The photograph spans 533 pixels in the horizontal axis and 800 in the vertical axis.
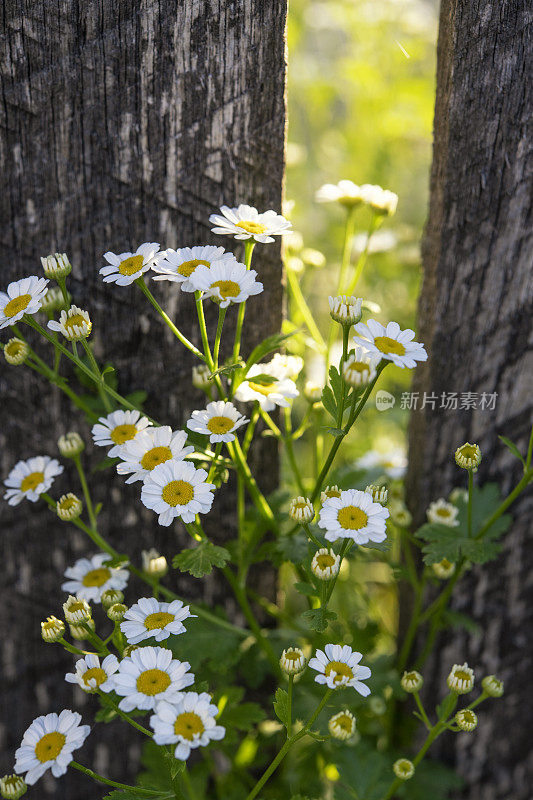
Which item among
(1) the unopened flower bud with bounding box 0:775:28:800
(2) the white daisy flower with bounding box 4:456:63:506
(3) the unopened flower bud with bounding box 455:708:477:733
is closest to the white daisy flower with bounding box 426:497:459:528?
(3) the unopened flower bud with bounding box 455:708:477:733

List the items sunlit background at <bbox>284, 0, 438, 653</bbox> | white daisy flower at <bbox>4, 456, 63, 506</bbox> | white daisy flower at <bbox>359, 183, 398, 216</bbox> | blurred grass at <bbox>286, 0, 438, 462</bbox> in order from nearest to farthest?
white daisy flower at <bbox>4, 456, 63, 506</bbox>, white daisy flower at <bbox>359, 183, 398, 216</bbox>, sunlit background at <bbox>284, 0, 438, 653</bbox>, blurred grass at <bbox>286, 0, 438, 462</bbox>

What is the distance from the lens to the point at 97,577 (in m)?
1.09

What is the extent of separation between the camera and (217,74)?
102 centimetres

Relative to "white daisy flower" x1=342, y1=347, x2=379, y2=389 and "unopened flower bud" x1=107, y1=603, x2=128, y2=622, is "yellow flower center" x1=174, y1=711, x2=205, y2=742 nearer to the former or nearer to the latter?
"unopened flower bud" x1=107, y1=603, x2=128, y2=622

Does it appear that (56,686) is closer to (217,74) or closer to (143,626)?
(143,626)

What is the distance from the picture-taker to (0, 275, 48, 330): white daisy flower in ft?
2.92

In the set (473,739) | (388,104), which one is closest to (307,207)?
(388,104)

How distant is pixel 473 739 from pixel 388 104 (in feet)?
7.02

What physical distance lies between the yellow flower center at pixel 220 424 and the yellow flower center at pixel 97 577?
1.14 ft

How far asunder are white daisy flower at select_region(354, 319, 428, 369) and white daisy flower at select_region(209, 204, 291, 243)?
18cm

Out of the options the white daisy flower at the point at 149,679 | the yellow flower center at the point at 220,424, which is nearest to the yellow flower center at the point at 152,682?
the white daisy flower at the point at 149,679

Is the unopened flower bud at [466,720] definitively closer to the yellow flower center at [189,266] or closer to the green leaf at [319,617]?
the green leaf at [319,617]

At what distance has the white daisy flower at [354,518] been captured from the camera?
33.6 inches

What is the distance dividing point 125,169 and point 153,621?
2.27ft
